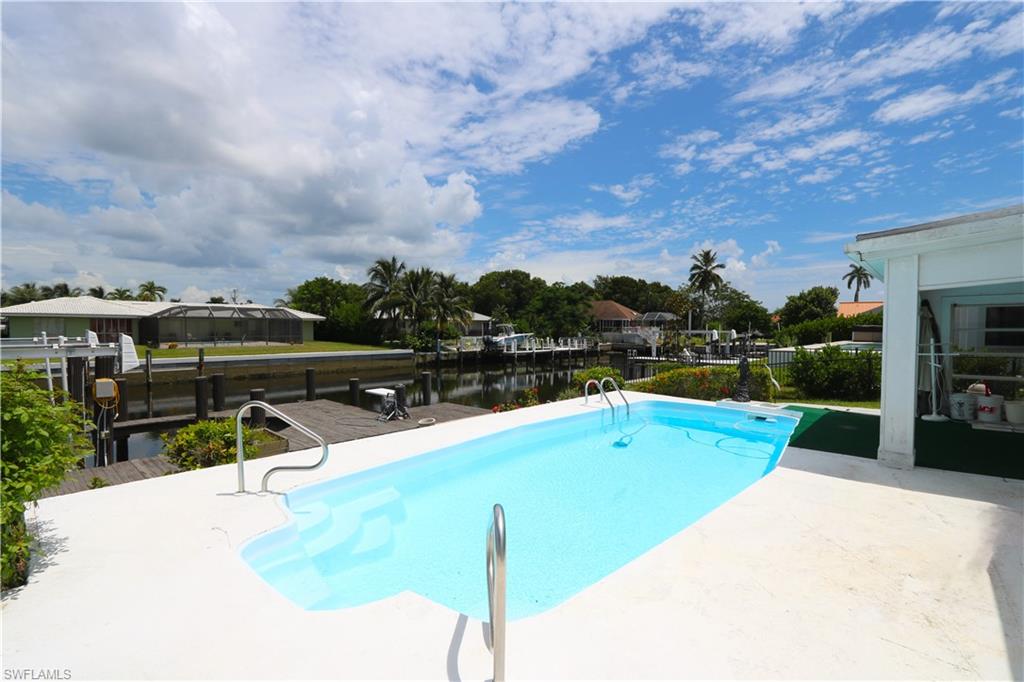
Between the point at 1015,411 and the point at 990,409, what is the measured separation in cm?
27

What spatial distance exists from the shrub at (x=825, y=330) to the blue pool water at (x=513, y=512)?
28073 mm

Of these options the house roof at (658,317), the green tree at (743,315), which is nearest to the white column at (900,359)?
the green tree at (743,315)

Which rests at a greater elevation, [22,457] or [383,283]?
[383,283]

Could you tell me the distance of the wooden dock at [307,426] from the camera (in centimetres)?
625

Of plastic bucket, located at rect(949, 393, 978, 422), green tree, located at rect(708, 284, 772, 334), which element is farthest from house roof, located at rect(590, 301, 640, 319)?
plastic bucket, located at rect(949, 393, 978, 422)

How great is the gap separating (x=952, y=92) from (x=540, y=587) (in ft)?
37.7

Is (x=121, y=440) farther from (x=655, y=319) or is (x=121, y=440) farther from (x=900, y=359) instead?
(x=655, y=319)

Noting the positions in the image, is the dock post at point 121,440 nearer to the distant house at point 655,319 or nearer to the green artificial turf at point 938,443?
the green artificial turf at point 938,443

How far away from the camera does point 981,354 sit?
776cm

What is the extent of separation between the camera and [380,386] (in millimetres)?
24562

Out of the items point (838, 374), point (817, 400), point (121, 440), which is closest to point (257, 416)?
point (121, 440)

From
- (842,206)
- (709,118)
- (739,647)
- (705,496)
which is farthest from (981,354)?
(842,206)

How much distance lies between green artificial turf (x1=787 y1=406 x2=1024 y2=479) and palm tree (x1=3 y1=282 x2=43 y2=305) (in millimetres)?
76034

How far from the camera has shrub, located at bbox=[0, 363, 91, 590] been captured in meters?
2.87
